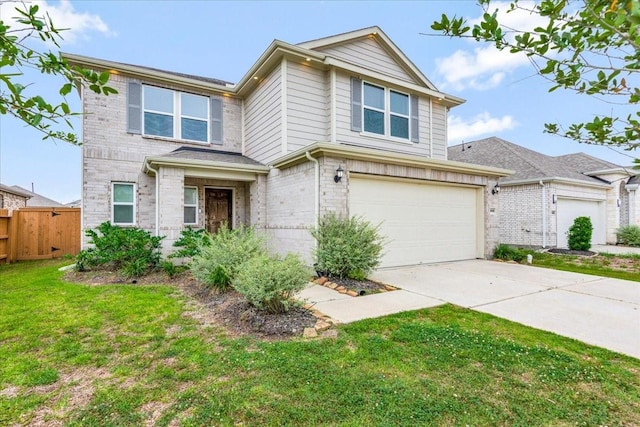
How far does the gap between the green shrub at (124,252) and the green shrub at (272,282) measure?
411 centimetres

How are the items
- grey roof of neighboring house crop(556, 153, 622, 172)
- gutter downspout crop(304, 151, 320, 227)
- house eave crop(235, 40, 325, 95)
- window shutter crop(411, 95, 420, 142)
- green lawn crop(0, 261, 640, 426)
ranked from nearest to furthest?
green lawn crop(0, 261, 640, 426) < gutter downspout crop(304, 151, 320, 227) < house eave crop(235, 40, 325, 95) < window shutter crop(411, 95, 420, 142) < grey roof of neighboring house crop(556, 153, 622, 172)

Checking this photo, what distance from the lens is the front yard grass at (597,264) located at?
7.86 m

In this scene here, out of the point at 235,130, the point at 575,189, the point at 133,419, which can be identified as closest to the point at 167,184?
the point at 235,130

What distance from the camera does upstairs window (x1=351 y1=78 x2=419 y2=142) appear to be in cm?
912

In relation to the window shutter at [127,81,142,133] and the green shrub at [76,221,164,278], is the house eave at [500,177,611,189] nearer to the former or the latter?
the green shrub at [76,221,164,278]

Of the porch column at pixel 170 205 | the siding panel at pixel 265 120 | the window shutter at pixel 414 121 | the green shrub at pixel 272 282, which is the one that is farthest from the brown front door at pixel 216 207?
the window shutter at pixel 414 121

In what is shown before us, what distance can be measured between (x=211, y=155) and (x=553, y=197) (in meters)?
13.0

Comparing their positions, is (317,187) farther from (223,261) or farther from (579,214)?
(579,214)

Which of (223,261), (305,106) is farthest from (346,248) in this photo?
(305,106)

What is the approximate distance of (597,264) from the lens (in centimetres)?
924

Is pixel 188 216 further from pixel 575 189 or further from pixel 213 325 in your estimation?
pixel 575 189

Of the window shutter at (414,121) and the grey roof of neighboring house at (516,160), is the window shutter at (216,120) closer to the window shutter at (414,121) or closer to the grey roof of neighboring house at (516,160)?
the window shutter at (414,121)

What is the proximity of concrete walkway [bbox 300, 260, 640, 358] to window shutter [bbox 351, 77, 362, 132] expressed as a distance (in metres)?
4.34

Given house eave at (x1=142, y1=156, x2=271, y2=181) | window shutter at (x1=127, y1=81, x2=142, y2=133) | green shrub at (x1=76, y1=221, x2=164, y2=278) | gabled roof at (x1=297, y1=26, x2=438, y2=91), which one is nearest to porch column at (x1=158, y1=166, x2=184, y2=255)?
house eave at (x1=142, y1=156, x2=271, y2=181)
